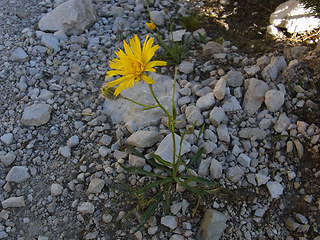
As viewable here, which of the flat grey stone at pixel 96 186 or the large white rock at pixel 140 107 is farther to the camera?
the large white rock at pixel 140 107

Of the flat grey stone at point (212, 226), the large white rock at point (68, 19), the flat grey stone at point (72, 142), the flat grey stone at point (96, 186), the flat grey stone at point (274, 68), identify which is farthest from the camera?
the large white rock at point (68, 19)

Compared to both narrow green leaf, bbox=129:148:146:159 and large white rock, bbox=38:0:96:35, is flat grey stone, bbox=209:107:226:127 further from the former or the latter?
large white rock, bbox=38:0:96:35

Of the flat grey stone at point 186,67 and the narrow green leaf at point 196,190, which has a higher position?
the flat grey stone at point 186,67

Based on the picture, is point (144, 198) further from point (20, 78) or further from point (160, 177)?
point (20, 78)

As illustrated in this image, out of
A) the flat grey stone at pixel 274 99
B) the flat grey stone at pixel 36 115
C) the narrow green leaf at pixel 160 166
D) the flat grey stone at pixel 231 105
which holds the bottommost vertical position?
the narrow green leaf at pixel 160 166

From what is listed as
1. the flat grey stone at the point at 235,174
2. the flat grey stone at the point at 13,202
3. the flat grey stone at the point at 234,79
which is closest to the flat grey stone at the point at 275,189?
the flat grey stone at the point at 235,174

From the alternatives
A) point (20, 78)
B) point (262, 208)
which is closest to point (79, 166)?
point (20, 78)

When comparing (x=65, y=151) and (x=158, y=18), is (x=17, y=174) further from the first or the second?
(x=158, y=18)

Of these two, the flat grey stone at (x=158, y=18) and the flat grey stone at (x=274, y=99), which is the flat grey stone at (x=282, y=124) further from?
the flat grey stone at (x=158, y=18)
